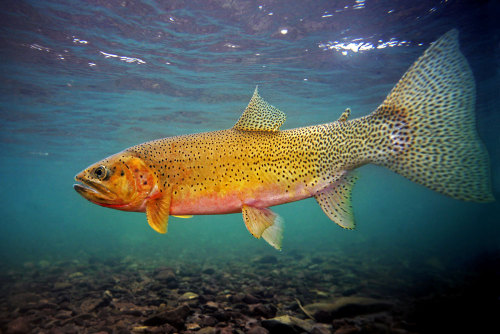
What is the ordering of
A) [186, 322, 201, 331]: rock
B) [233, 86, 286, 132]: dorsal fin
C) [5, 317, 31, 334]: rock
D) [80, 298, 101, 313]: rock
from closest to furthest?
[186, 322, 201, 331]: rock < [233, 86, 286, 132]: dorsal fin < [5, 317, 31, 334]: rock < [80, 298, 101, 313]: rock

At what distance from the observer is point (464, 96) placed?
2783 mm

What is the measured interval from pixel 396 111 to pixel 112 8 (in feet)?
33.7

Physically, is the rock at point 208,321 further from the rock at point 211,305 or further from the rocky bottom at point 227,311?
the rock at point 211,305

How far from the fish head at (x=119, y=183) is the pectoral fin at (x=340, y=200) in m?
2.05

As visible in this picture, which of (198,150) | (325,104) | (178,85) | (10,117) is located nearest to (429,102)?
(198,150)

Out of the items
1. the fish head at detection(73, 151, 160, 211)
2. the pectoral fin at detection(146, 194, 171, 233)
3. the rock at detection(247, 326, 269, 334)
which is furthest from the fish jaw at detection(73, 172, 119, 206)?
the rock at detection(247, 326, 269, 334)

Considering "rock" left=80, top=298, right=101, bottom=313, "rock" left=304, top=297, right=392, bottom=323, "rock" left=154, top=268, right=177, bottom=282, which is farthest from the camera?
"rock" left=154, top=268, right=177, bottom=282

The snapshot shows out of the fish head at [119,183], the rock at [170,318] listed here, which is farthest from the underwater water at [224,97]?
the fish head at [119,183]

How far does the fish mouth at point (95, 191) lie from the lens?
9.00ft

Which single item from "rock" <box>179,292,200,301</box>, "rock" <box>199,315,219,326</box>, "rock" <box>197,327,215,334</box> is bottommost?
"rock" <box>179,292,200,301</box>

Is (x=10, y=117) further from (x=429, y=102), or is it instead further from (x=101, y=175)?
(x=429, y=102)

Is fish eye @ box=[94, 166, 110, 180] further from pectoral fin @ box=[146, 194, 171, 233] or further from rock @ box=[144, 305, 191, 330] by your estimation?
rock @ box=[144, 305, 191, 330]

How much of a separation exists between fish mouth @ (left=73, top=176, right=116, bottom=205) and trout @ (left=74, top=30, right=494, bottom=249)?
1cm

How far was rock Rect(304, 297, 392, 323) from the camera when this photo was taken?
3982 mm
